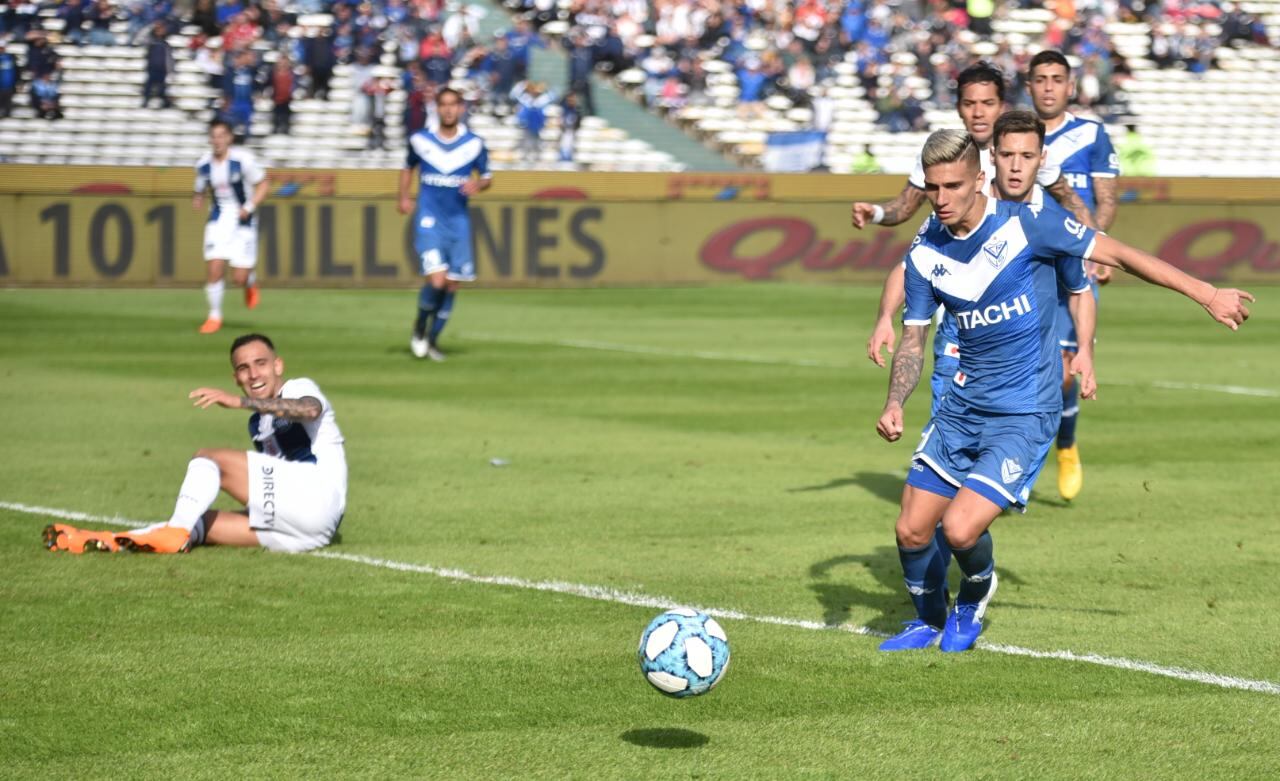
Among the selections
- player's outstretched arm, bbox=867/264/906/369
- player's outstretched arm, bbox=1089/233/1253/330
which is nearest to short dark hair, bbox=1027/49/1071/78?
player's outstretched arm, bbox=867/264/906/369

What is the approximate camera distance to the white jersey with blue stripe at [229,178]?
68.4 feet

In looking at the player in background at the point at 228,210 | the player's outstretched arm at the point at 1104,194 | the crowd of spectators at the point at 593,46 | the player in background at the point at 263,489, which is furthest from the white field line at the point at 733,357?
the crowd of spectators at the point at 593,46

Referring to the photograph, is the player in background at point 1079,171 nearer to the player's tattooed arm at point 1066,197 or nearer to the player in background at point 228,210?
the player's tattooed arm at point 1066,197

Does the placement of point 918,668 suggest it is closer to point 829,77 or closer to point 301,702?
point 301,702

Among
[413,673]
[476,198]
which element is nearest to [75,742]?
[413,673]

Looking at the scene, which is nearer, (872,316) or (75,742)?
(75,742)

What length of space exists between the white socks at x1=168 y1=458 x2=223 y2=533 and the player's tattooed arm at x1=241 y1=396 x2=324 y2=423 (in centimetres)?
48

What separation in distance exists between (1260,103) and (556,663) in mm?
39896

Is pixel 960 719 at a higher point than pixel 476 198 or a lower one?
higher

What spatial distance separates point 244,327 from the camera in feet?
70.6

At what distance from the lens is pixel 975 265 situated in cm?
664

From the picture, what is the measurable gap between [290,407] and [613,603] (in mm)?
2016

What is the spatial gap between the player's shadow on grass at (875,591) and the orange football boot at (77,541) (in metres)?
3.50

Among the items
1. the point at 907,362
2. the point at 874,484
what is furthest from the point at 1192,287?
the point at 874,484
